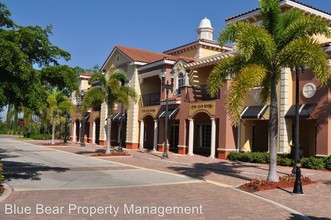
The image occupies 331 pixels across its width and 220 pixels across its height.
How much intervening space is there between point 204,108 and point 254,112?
3931 mm

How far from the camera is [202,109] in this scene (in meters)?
24.9

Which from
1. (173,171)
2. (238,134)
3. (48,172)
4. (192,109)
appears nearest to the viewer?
(48,172)

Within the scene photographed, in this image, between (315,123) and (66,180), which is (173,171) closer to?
(66,180)

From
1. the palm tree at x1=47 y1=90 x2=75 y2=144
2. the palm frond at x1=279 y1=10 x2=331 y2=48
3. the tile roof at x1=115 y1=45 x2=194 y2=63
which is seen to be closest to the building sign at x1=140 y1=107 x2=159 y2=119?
the tile roof at x1=115 y1=45 x2=194 y2=63

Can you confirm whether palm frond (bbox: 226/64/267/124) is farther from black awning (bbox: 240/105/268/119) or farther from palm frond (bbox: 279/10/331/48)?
black awning (bbox: 240/105/268/119)

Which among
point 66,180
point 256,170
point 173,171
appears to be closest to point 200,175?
point 173,171

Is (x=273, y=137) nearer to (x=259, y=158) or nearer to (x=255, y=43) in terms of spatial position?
(x=255, y=43)

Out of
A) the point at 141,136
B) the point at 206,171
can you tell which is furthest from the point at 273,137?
the point at 141,136

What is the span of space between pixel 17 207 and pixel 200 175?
28.0 ft

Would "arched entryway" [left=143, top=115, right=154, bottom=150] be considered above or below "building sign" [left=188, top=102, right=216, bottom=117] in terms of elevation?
below

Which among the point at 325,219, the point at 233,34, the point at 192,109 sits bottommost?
the point at 325,219

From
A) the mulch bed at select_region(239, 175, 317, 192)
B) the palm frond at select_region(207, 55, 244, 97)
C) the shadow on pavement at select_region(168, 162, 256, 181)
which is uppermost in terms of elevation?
the palm frond at select_region(207, 55, 244, 97)

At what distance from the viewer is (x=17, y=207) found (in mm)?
8516

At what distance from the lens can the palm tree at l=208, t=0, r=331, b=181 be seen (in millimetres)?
11641
